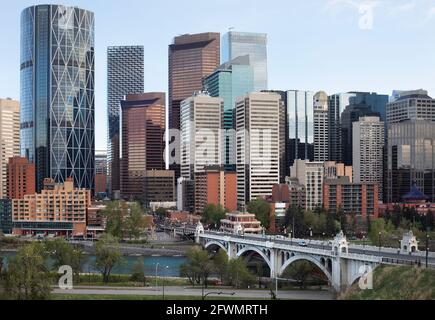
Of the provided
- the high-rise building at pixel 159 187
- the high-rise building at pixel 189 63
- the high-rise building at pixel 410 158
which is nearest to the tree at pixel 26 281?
the high-rise building at pixel 410 158

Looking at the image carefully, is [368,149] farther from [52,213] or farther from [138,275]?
[138,275]

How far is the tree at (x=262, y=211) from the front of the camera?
39000mm

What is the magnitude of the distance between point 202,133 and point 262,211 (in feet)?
54.0

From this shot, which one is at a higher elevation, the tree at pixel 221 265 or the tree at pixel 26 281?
the tree at pixel 26 281

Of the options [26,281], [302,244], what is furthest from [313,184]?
[26,281]

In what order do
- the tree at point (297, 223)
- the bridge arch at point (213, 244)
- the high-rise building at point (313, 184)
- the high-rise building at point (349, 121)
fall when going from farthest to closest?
the high-rise building at point (349, 121) → the high-rise building at point (313, 184) → the tree at point (297, 223) → the bridge arch at point (213, 244)

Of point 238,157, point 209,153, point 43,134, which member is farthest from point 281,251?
point 43,134

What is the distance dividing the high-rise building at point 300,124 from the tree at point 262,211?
89.0 ft

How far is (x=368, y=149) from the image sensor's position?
56688 millimetres

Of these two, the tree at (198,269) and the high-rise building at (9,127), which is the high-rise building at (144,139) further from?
the tree at (198,269)

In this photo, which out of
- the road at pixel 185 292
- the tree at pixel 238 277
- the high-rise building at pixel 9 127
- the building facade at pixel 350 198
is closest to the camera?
the road at pixel 185 292

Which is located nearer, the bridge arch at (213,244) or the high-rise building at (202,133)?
the bridge arch at (213,244)

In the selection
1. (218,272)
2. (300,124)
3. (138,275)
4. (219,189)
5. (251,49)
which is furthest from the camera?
(251,49)

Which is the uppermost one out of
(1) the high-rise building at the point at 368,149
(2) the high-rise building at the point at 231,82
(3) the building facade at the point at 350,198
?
(2) the high-rise building at the point at 231,82
